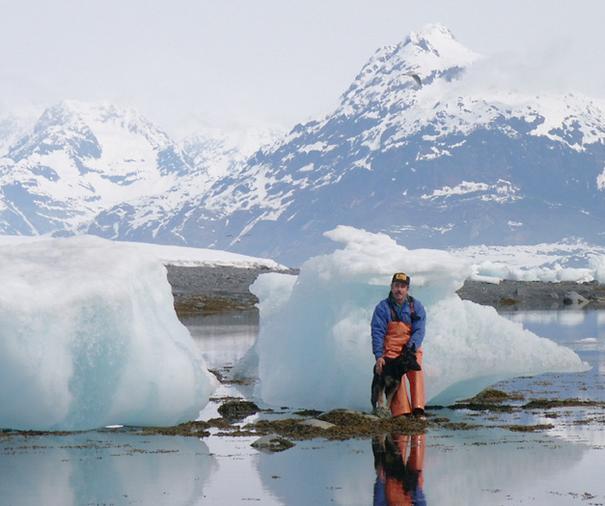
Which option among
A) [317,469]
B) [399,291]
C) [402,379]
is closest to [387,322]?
[399,291]

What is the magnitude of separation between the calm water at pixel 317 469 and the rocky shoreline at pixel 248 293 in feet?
155

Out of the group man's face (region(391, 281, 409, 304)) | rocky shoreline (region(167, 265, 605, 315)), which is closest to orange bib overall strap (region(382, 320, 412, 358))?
man's face (region(391, 281, 409, 304))

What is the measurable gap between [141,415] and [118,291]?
1.72m

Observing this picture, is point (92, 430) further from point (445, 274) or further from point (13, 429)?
point (445, 274)

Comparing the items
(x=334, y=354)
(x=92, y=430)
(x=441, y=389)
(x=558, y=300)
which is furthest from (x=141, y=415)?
(x=558, y=300)

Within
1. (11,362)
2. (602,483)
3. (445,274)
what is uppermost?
(445,274)

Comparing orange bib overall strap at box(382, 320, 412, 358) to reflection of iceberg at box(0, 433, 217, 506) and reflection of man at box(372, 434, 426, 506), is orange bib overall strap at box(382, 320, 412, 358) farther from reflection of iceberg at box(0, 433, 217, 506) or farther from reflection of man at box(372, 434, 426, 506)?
reflection of iceberg at box(0, 433, 217, 506)

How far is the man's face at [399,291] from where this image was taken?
16391 millimetres

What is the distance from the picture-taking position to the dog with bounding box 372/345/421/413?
16.6 meters

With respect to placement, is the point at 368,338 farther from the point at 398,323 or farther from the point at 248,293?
the point at 248,293

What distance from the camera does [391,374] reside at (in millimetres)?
16688

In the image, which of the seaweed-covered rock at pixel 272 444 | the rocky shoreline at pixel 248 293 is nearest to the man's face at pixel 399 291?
the seaweed-covered rock at pixel 272 444

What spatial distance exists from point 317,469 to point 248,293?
65293mm

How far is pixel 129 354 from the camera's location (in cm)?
1708
